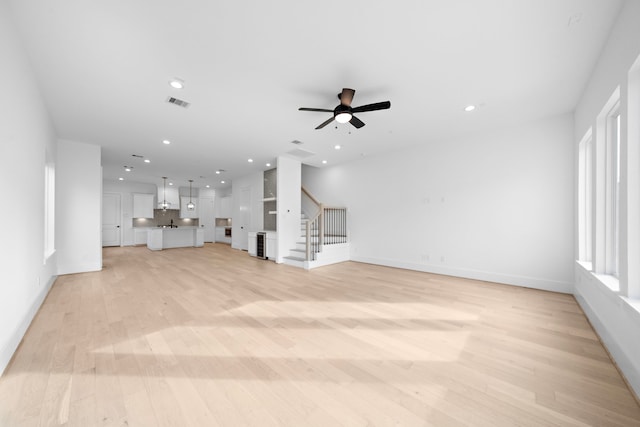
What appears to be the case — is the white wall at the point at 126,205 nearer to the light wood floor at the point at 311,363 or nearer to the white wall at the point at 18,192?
the light wood floor at the point at 311,363

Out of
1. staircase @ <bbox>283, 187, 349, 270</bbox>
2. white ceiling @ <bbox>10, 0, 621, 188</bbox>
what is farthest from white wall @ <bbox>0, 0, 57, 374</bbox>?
staircase @ <bbox>283, 187, 349, 270</bbox>

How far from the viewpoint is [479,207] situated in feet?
15.9

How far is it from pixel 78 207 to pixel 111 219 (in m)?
6.17

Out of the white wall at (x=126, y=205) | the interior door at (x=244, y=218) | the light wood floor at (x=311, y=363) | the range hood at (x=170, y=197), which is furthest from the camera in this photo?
the range hood at (x=170, y=197)

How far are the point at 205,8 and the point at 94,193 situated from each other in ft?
18.4

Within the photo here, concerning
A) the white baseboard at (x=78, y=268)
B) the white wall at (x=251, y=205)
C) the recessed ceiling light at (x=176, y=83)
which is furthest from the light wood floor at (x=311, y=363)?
the white wall at (x=251, y=205)

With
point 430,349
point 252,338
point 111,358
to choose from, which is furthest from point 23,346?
point 430,349

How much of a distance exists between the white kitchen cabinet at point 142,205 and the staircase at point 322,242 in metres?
7.75

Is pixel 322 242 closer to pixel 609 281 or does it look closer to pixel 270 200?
pixel 270 200

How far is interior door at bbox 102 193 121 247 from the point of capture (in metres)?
10.0

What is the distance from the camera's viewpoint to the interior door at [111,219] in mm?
10031

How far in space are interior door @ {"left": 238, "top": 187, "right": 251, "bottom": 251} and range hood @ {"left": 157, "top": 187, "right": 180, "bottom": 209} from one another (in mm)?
3952

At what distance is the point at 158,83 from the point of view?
9.95ft

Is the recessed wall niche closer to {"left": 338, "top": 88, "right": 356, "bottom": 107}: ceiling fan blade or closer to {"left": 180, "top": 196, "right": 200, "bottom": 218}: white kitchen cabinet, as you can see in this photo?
{"left": 338, "top": 88, "right": 356, "bottom": 107}: ceiling fan blade
